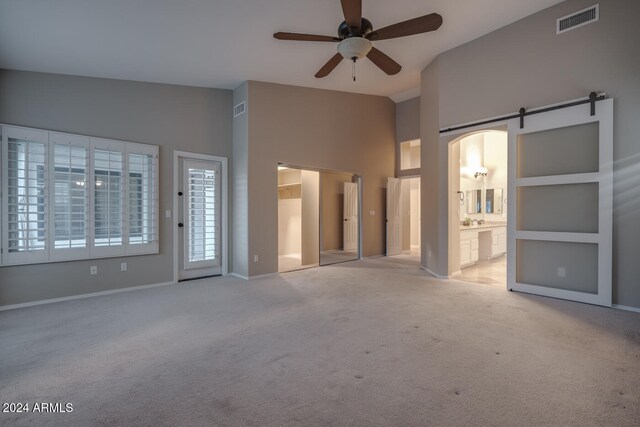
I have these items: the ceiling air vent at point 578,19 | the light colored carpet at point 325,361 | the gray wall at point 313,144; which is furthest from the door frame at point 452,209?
the gray wall at point 313,144

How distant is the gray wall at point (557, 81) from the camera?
3.44 m

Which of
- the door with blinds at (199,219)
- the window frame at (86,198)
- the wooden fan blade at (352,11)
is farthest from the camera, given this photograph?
the door with blinds at (199,219)

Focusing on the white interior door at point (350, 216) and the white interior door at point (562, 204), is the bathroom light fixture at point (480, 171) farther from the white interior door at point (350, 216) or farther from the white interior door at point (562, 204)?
the white interior door at point (562, 204)

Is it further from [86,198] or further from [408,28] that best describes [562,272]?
[86,198]

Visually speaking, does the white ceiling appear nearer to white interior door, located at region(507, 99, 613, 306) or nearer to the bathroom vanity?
white interior door, located at region(507, 99, 613, 306)

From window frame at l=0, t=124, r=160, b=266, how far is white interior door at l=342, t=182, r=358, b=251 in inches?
180

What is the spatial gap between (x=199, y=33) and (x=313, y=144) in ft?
9.30

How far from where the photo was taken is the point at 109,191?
427 centimetres

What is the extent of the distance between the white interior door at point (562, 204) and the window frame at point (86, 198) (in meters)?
Answer: 5.24

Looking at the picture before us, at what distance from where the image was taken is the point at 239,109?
17.6 ft

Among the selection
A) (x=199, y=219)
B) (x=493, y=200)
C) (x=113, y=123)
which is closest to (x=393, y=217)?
(x=493, y=200)

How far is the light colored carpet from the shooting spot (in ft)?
5.80

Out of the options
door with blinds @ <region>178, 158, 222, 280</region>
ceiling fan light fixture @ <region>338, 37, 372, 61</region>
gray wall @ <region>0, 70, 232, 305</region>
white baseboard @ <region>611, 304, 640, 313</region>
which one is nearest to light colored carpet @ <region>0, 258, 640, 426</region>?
white baseboard @ <region>611, 304, 640, 313</region>

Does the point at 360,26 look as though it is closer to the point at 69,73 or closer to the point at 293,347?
the point at 293,347
